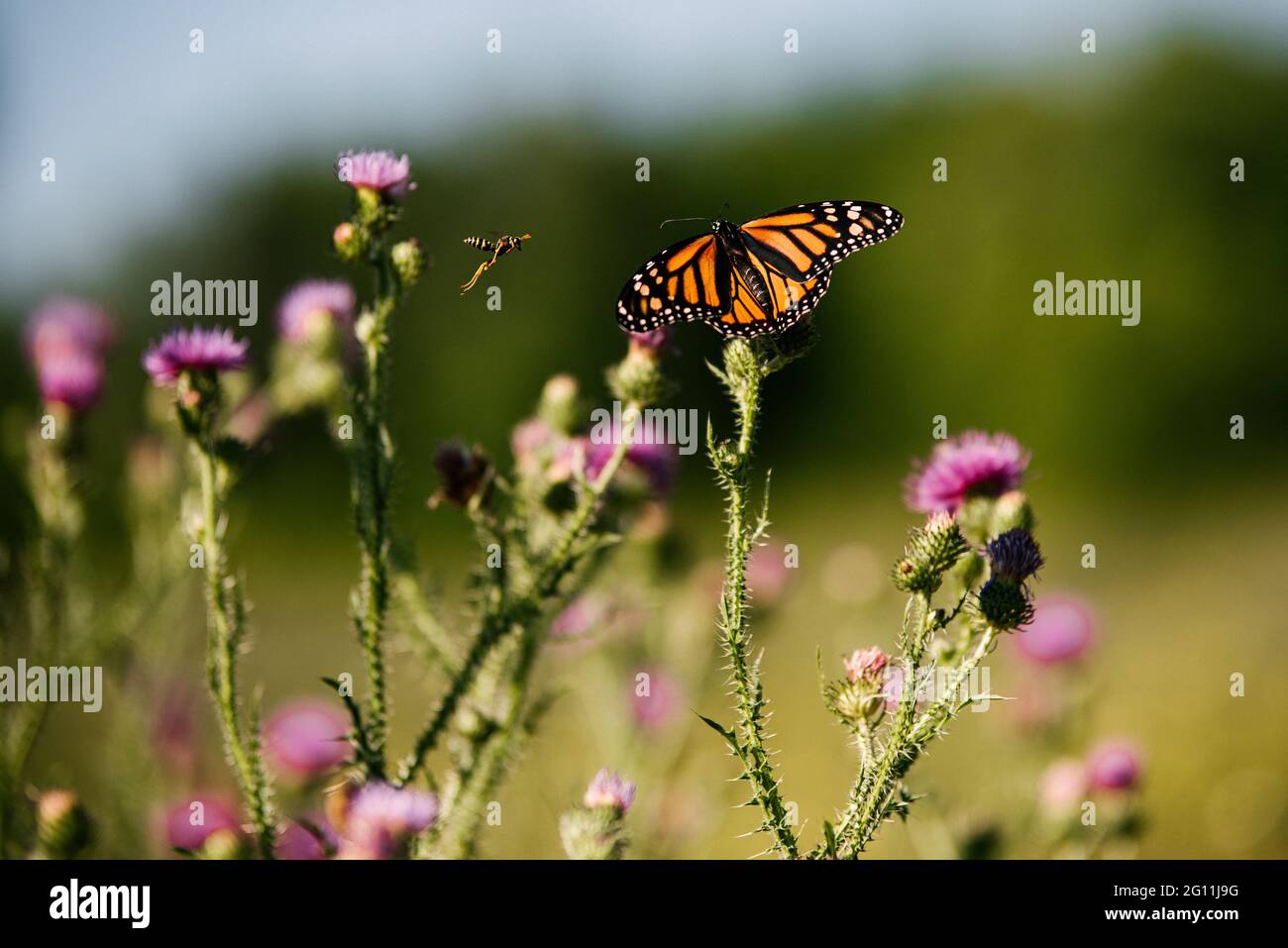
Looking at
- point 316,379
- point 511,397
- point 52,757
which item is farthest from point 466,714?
point 511,397

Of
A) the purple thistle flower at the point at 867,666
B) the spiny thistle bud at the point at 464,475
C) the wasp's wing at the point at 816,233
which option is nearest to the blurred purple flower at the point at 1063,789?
the purple thistle flower at the point at 867,666

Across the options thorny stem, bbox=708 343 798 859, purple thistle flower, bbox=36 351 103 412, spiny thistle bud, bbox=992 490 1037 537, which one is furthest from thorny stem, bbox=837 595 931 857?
purple thistle flower, bbox=36 351 103 412

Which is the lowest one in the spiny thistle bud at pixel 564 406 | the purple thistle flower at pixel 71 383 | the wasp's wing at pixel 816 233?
the spiny thistle bud at pixel 564 406

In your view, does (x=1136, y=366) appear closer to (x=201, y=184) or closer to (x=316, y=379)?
(x=201, y=184)

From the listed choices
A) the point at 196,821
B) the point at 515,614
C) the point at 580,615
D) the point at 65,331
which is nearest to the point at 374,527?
the point at 515,614

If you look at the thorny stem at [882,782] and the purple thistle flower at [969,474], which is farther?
the purple thistle flower at [969,474]

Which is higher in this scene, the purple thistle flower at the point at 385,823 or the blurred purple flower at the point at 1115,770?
the purple thistle flower at the point at 385,823

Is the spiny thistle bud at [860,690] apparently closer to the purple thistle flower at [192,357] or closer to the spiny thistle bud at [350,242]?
the spiny thistle bud at [350,242]

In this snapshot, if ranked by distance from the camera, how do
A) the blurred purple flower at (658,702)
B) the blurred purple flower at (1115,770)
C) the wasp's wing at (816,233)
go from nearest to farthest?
the wasp's wing at (816,233) → the blurred purple flower at (1115,770) → the blurred purple flower at (658,702)

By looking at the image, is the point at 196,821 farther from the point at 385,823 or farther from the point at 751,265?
the point at 751,265
